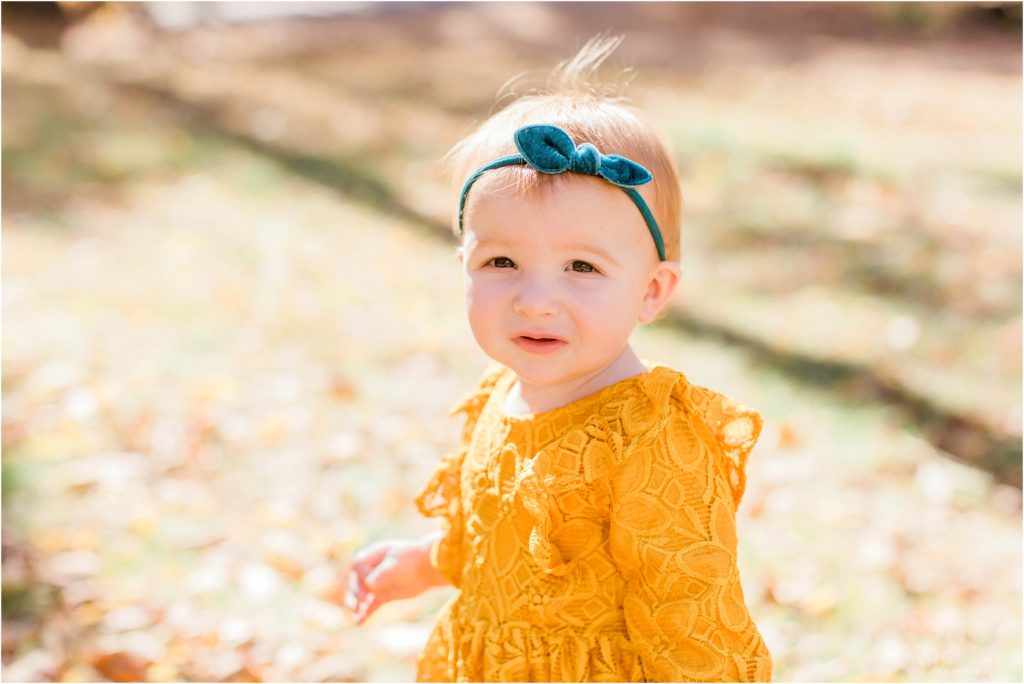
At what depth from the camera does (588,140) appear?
1.95 metres

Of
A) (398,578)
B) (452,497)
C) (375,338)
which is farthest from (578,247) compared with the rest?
(375,338)

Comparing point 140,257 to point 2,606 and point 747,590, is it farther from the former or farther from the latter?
point 747,590

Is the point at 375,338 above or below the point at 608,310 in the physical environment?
above

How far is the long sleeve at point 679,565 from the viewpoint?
1787 millimetres

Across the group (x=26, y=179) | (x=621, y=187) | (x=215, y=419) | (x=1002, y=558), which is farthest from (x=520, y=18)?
(x=621, y=187)

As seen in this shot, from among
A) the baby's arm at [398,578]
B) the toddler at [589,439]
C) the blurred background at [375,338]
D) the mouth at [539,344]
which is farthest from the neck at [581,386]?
the blurred background at [375,338]

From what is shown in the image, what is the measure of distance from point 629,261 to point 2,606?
2385 mm

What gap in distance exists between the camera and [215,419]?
176 inches

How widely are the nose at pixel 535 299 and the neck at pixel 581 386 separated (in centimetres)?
20

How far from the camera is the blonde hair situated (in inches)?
76.7

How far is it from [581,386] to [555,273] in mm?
247

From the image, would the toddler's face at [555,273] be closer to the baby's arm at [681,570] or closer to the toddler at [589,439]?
the toddler at [589,439]

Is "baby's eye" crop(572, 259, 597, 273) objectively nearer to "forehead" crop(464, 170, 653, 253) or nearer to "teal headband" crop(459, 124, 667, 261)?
"forehead" crop(464, 170, 653, 253)

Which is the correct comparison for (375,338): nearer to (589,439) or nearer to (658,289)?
(658,289)
